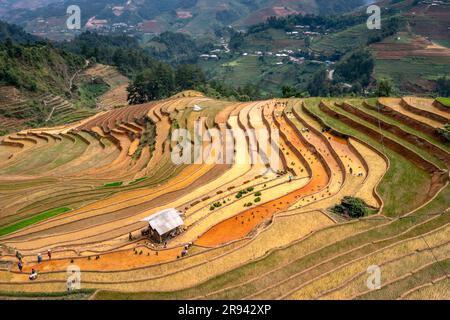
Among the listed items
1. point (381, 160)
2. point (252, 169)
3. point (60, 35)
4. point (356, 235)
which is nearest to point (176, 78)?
point (252, 169)

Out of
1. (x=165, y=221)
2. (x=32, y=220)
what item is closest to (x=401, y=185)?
(x=165, y=221)

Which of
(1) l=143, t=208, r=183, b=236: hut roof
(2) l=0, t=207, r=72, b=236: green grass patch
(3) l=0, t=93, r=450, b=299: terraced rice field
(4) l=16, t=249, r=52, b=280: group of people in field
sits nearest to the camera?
(3) l=0, t=93, r=450, b=299: terraced rice field

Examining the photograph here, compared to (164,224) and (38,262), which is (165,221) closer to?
(164,224)

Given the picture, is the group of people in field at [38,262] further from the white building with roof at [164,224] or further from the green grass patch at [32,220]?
the green grass patch at [32,220]

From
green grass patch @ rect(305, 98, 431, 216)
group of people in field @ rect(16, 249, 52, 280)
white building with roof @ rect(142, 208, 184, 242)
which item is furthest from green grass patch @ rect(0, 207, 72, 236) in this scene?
green grass patch @ rect(305, 98, 431, 216)

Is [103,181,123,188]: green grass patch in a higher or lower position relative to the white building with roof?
lower

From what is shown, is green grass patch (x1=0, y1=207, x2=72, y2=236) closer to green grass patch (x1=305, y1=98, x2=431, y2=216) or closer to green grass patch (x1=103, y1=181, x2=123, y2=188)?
green grass patch (x1=103, y1=181, x2=123, y2=188)
